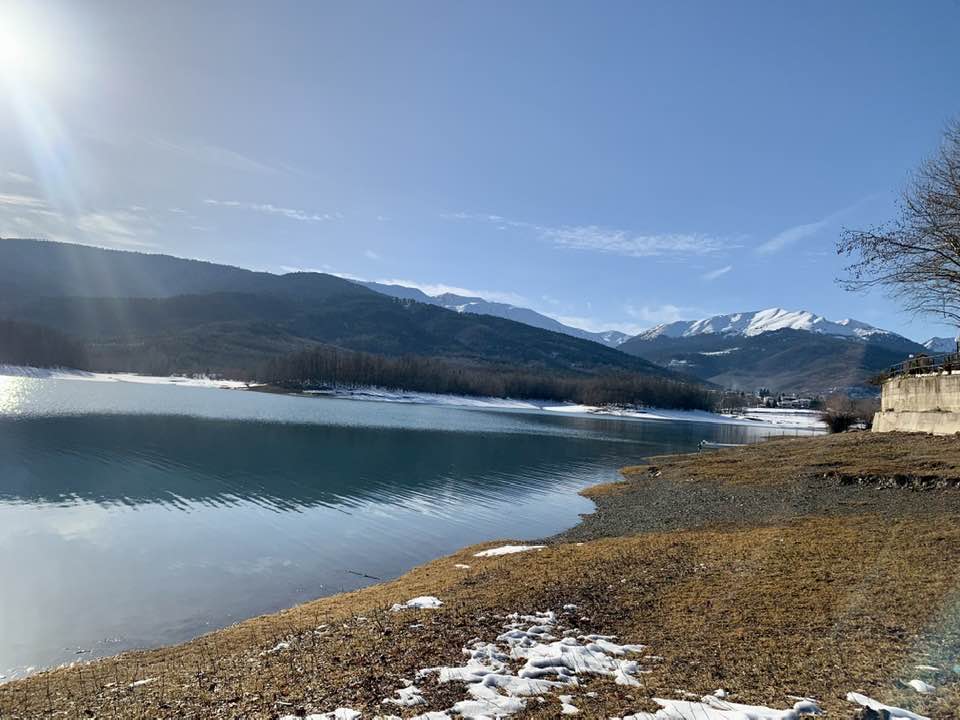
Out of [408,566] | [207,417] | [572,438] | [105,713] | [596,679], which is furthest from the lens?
[572,438]

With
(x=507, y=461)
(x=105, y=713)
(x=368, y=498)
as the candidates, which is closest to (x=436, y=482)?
(x=368, y=498)

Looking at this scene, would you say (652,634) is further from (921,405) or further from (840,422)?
(840,422)

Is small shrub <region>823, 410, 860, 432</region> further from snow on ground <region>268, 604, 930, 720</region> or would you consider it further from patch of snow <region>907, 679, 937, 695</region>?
patch of snow <region>907, 679, 937, 695</region>

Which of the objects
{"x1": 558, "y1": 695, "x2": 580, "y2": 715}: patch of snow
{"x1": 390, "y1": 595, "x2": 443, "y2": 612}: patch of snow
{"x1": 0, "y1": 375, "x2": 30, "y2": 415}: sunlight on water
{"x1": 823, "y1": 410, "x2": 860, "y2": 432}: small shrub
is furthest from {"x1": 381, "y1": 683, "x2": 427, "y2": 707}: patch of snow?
{"x1": 823, "y1": 410, "x2": 860, "y2": 432}: small shrub

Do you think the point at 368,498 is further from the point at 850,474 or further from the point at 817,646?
the point at 817,646

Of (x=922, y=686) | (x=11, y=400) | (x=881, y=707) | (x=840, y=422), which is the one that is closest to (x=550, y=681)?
(x=881, y=707)

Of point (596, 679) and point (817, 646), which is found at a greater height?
point (817, 646)

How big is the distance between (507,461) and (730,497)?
30.7 metres

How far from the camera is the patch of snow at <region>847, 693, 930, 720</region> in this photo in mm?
6594

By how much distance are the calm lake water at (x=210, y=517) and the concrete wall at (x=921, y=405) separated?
67.6 ft

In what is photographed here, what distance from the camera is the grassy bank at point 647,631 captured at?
821cm

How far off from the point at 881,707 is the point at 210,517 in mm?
29461

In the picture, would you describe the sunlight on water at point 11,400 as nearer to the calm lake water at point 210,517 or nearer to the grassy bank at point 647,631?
the calm lake water at point 210,517

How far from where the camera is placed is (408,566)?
23.5 metres
